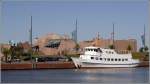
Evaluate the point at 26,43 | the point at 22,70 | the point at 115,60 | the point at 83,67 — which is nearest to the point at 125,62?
the point at 115,60

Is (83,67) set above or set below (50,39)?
below

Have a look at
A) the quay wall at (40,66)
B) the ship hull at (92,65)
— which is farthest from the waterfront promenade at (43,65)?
the ship hull at (92,65)

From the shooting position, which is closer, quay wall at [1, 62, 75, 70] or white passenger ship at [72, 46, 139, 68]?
quay wall at [1, 62, 75, 70]

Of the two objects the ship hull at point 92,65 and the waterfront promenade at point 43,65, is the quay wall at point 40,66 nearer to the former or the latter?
the waterfront promenade at point 43,65

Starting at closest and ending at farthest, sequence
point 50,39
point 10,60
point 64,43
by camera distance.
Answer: point 50,39
point 64,43
point 10,60

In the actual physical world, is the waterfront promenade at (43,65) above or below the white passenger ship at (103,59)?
below

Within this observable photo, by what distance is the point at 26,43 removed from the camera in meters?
5.57

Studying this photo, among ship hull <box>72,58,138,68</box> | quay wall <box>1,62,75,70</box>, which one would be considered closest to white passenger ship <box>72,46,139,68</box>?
ship hull <box>72,58,138,68</box>

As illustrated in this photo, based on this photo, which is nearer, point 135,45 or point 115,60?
point 135,45

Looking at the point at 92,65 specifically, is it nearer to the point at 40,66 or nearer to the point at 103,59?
the point at 103,59

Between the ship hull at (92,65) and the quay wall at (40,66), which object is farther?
the ship hull at (92,65)

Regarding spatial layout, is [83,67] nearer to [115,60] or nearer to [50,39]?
[115,60]

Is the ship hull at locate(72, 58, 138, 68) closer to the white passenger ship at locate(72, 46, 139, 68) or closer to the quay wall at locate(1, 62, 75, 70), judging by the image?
the white passenger ship at locate(72, 46, 139, 68)

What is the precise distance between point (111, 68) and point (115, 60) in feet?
0.51
